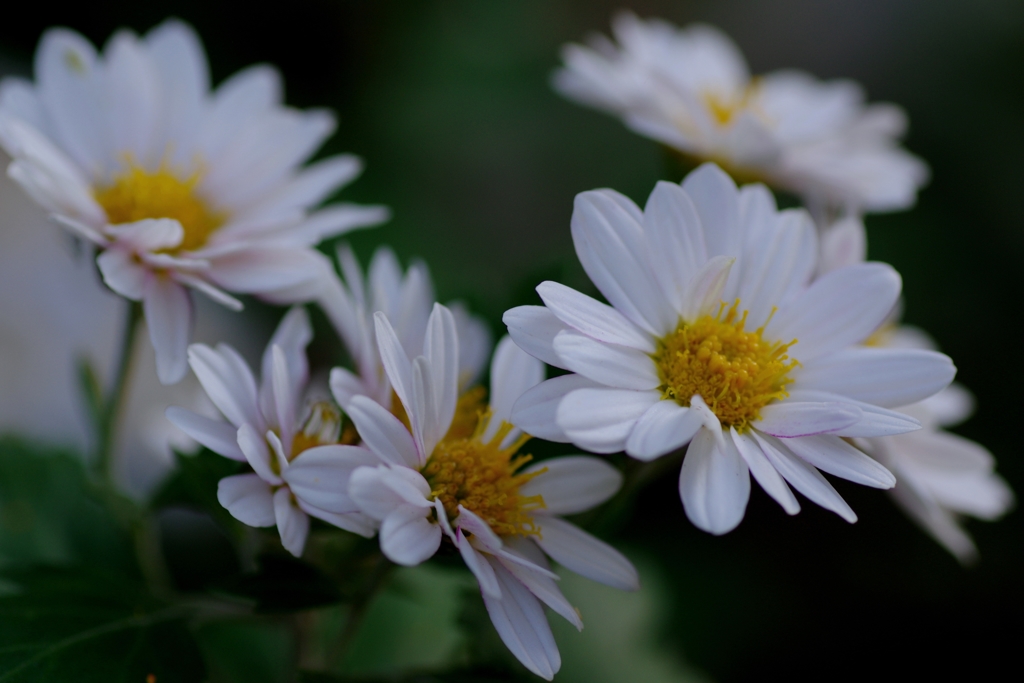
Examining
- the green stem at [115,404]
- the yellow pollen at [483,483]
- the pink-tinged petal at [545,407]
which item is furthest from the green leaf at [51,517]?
the pink-tinged petal at [545,407]

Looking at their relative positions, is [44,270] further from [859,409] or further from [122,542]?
[859,409]

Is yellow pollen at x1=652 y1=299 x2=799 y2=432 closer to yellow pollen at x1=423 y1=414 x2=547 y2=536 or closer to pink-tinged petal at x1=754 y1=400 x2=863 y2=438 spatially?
pink-tinged petal at x1=754 y1=400 x2=863 y2=438

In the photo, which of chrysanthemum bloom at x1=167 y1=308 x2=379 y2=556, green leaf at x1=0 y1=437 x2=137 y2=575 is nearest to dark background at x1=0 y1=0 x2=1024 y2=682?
chrysanthemum bloom at x1=167 y1=308 x2=379 y2=556

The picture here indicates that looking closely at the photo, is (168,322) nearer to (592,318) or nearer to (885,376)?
(592,318)

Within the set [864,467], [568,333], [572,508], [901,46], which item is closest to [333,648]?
[572,508]

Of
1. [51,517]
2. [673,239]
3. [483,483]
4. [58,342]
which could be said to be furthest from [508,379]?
[58,342]

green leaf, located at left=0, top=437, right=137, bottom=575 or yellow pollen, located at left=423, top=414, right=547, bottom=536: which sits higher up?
yellow pollen, located at left=423, top=414, right=547, bottom=536
